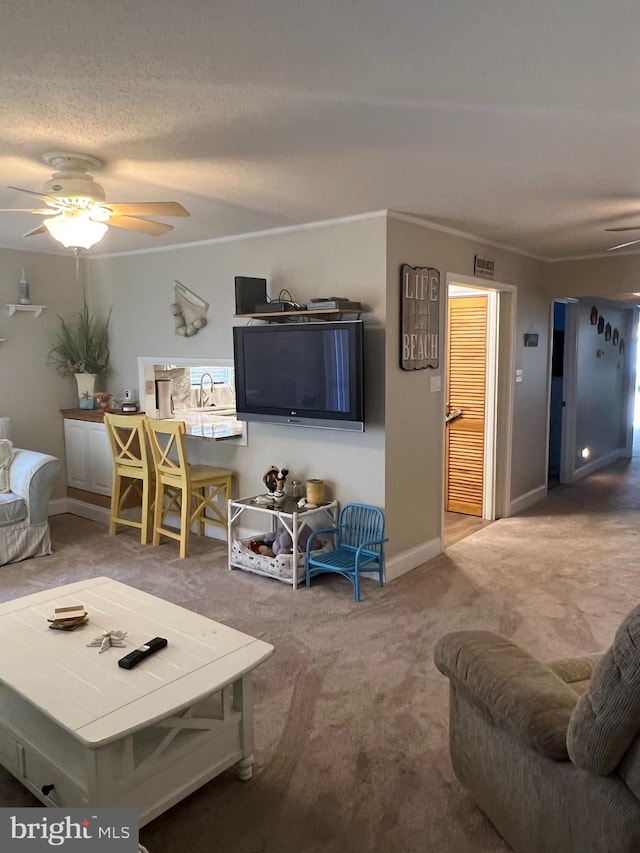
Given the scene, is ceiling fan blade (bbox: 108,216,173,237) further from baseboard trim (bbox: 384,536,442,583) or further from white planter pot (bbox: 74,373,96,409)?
white planter pot (bbox: 74,373,96,409)

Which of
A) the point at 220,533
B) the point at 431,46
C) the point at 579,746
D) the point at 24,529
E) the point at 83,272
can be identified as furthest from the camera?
the point at 83,272

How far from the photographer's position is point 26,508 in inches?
176

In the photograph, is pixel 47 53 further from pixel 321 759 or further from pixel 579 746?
pixel 321 759

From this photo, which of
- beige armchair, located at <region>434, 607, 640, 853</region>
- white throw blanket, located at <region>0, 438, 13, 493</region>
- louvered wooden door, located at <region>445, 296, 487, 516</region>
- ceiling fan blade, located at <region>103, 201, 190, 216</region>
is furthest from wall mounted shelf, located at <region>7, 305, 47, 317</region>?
beige armchair, located at <region>434, 607, 640, 853</region>

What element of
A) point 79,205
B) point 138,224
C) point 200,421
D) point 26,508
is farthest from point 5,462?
point 79,205

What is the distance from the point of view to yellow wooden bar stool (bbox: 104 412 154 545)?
15.8 ft

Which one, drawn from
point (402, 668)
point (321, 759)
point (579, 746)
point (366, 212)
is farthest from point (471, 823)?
point (366, 212)

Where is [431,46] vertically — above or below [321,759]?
above

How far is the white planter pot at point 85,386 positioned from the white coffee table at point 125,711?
137 inches

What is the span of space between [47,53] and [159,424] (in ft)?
9.82

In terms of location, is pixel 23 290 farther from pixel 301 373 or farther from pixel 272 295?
pixel 301 373

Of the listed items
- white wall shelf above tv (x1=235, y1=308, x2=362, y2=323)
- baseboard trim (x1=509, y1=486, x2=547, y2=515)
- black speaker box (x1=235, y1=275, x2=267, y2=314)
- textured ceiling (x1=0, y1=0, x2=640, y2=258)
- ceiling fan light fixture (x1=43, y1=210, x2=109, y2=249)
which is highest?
textured ceiling (x1=0, y1=0, x2=640, y2=258)

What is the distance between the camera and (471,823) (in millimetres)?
2037

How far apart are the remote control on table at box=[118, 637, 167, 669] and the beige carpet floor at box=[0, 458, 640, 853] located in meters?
0.50
